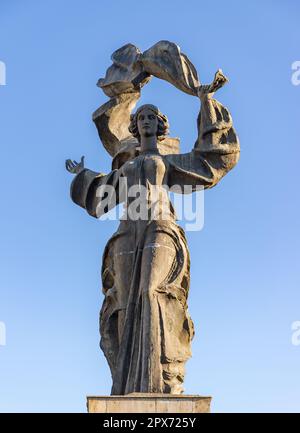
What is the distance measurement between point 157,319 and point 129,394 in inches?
49.1

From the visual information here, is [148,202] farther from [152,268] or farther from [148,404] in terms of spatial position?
[148,404]

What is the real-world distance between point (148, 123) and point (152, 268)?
2494mm

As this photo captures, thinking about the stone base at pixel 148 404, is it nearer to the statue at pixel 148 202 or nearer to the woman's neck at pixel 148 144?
the statue at pixel 148 202

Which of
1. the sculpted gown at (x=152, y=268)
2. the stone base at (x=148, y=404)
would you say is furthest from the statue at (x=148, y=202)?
the stone base at (x=148, y=404)

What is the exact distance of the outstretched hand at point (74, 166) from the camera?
17.0m

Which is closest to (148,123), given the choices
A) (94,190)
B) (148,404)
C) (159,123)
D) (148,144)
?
(159,123)

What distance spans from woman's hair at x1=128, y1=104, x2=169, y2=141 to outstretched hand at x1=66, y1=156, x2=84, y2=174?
0.89 metres

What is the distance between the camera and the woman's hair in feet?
54.9

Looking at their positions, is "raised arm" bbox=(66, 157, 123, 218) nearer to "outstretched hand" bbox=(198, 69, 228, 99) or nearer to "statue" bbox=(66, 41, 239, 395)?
"statue" bbox=(66, 41, 239, 395)

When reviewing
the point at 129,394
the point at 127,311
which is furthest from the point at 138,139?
the point at 129,394

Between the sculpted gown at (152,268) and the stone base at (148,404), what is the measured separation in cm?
55

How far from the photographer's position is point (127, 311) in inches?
597
